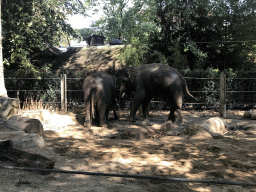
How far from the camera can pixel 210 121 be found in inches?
267

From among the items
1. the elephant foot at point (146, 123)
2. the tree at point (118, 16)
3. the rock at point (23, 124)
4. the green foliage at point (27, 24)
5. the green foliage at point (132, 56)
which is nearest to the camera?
the rock at point (23, 124)

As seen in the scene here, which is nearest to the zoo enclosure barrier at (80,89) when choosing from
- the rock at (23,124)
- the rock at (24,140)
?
the rock at (23,124)

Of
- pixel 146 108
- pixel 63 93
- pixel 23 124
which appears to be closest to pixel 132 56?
pixel 63 93

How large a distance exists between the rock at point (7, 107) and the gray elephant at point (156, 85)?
137 inches

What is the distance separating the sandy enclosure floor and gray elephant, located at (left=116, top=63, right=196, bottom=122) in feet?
3.53

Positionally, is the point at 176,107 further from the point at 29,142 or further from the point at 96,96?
the point at 29,142

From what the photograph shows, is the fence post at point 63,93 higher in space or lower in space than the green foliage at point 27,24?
lower

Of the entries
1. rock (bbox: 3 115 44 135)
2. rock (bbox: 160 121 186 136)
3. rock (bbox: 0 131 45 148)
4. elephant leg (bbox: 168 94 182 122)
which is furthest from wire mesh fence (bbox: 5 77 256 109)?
rock (bbox: 0 131 45 148)

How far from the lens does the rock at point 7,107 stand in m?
7.76

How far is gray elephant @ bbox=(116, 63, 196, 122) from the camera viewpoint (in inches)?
271

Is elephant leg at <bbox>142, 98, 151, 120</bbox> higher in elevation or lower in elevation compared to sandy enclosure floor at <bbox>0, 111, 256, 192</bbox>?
higher

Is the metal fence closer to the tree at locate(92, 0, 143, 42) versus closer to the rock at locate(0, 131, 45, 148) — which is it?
the rock at locate(0, 131, 45, 148)

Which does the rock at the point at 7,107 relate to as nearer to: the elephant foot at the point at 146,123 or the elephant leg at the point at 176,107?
the elephant foot at the point at 146,123

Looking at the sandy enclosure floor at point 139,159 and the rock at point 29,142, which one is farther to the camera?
the rock at point 29,142
